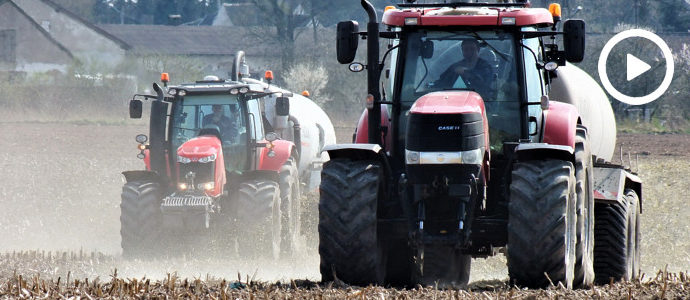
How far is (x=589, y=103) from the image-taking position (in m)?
12.5

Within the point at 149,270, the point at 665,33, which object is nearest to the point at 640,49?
the point at 665,33

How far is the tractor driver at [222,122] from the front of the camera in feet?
43.7

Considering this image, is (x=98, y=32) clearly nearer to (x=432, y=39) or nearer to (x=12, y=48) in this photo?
A: (x=12, y=48)

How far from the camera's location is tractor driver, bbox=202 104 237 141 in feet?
43.7

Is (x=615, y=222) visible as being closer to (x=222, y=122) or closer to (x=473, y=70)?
(x=473, y=70)

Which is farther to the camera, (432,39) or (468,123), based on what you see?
(432,39)

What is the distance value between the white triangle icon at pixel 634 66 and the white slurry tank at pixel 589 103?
25999 mm

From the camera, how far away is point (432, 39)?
8.41 meters

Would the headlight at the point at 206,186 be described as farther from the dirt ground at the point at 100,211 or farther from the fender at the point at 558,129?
the fender at the point at 558,129

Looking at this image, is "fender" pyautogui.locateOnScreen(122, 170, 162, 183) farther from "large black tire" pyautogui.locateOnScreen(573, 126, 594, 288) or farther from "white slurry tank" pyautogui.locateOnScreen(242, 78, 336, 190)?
"large black tire" pyautogui.locateOnScreen(573, 126, 594, 288)

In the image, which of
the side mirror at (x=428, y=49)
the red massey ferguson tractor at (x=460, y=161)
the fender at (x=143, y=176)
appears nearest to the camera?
the red massey ferguson tractor at (x=460, y=161)

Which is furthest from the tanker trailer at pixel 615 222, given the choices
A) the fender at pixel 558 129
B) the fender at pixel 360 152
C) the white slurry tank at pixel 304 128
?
the white slurry tank at pixel 304 128

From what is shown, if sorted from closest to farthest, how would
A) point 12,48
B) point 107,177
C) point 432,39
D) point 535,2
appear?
point 432,39 < point 107,177 < point 535,2 < point 12,48

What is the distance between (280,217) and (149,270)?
233cm
